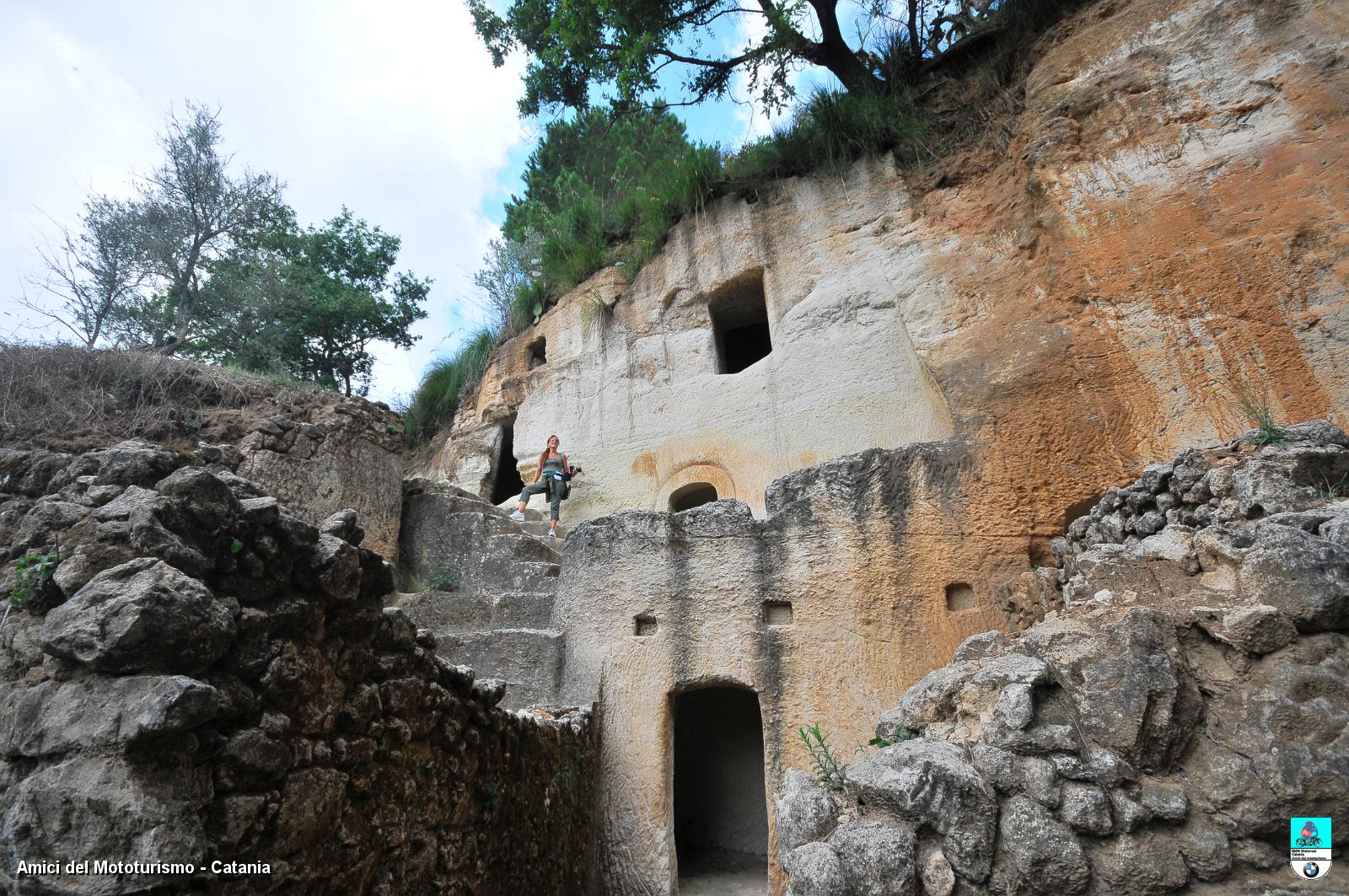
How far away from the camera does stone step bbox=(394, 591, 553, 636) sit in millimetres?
5898

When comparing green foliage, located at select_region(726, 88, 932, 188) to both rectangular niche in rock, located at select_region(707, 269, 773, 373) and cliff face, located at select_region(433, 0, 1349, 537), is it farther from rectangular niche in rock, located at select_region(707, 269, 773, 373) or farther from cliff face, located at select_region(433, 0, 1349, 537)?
rectangular niche in rock, located at select_region(707, 269, 773, 373)

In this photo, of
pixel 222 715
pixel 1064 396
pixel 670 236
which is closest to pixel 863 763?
pixel 222 715

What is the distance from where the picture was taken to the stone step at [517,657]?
5004mm

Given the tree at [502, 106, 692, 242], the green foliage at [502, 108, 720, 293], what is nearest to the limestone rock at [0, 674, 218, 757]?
the green foliage at [502, 108, 720, 293]

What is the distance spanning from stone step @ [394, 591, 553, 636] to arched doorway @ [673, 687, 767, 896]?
55.3 inches

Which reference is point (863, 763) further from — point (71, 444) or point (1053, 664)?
point (71, 444)

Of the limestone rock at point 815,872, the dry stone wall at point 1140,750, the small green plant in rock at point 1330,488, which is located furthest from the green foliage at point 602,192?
the limestone rock at point 815,872

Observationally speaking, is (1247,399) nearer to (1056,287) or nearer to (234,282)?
(1056,287)

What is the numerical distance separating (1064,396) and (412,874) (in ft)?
15.5

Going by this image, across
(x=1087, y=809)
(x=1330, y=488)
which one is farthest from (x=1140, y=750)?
(x=1330, y=488)

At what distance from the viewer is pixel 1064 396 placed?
16.0ft

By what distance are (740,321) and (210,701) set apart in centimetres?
865

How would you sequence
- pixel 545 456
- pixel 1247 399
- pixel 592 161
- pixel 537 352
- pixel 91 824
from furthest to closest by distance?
pixel 592 161 < pixel 537 352 < pixel 545 456 < pixel 1247 399 < pixel 91 824

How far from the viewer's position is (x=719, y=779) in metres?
6.38
